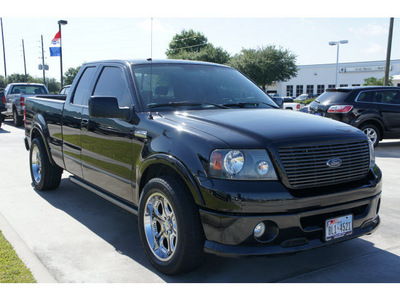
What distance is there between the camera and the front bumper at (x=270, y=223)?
9.11ft

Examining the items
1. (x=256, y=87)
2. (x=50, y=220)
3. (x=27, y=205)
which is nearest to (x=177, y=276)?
(x=50, y=220)

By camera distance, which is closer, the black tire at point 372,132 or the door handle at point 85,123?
the door handle at point 85,123

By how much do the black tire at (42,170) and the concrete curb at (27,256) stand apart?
140cm

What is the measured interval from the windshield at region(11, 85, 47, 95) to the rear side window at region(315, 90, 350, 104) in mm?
12309

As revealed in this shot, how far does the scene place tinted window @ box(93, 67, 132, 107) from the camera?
4059 millimetres

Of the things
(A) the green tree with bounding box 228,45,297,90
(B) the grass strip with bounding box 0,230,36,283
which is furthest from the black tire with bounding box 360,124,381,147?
(A) the green tree with bounding box 228,45,297,90

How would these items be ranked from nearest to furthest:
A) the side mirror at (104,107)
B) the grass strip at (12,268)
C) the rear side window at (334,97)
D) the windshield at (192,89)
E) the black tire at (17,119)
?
1. the grass strip at (12,268)
2. the side mirror at (104,107)
3. the windshield at (192,89)
4. the rear side window at (334,97)
5. the black tire at (17,119)

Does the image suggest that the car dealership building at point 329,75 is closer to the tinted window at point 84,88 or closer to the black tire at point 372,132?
the black tire at point 372,132

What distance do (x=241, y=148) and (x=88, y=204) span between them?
3.26 metres

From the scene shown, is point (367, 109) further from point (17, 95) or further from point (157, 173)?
point (17, 95)

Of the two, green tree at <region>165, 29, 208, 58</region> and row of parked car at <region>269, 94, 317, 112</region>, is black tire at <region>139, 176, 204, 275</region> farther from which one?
green tree at <region>165, 29, 208, 58</region>

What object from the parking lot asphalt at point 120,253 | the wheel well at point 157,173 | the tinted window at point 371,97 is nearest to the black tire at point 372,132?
the tinted window at point 371,97

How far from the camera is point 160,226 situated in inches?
134

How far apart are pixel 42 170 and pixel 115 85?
2.38 m
